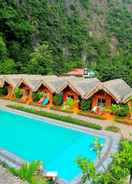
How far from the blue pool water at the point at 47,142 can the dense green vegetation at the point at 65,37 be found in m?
18.0

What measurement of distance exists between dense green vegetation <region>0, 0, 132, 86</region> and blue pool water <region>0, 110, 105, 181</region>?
18.0 metres

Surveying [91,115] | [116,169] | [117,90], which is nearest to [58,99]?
[91,115]

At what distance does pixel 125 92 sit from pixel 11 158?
44.8ft

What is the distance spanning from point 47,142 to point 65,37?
41754 millimetres

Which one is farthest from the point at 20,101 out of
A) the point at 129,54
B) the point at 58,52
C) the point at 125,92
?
the point at 129,54

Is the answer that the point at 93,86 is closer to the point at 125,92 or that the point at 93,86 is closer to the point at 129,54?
the point at 125,92

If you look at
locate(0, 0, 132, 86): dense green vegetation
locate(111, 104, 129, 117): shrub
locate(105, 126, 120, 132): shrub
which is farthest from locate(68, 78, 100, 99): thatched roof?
locate(0, 0, 132, 86): dense green vegetation

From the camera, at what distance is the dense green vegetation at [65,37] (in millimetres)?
46031

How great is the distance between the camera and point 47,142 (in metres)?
20.2

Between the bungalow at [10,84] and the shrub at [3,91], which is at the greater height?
the bungalow at [10,84]

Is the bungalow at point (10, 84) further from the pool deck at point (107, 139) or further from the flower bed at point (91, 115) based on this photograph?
the flower bed at point (91, 115)

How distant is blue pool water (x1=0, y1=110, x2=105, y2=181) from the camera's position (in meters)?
16.5

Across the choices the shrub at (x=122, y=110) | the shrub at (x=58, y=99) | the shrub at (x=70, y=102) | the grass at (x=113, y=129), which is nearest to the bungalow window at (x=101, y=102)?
the shrub at (x=122, y=110)

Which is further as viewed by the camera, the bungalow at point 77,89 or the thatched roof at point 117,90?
the bungalow at point 77,89
